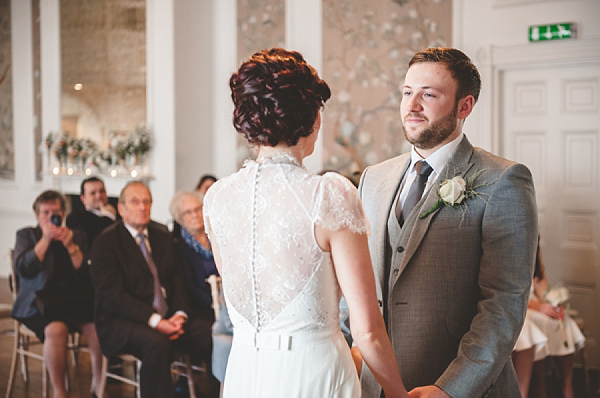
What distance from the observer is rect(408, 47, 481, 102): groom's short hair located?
1700 mm

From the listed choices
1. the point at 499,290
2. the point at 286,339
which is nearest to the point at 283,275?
the point at 286,339

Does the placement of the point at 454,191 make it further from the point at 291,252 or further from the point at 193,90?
the point at 193,90

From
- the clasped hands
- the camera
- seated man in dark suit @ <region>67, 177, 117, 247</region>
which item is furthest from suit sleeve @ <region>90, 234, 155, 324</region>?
seated man in dark suit @ <region>67, 177, 117, 247</region>

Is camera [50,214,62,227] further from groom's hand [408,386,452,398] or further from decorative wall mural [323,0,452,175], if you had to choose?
groom's hand [408,386,452,398]

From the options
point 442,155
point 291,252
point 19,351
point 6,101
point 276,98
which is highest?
point 6,101

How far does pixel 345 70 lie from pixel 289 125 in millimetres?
5007

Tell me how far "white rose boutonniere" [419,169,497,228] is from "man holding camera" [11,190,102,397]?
11.6ft

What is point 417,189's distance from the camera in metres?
1.80

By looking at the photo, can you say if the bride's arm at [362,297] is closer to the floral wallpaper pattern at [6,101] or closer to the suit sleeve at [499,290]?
the suit sleeve at [499,290]

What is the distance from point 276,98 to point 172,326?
3.07 meters

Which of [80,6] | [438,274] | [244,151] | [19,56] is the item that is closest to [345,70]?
[244,151]

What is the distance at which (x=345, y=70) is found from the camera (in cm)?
636

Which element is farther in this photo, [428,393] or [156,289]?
[156,289]

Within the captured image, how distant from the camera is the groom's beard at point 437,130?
1.71 metres
